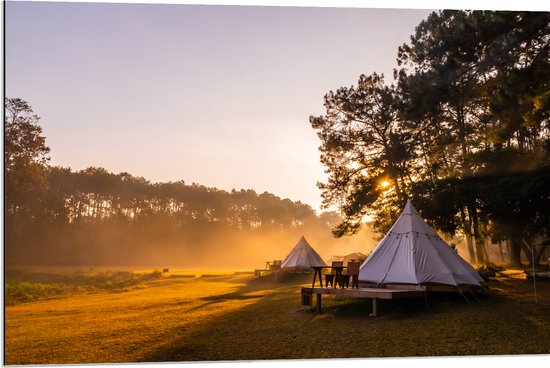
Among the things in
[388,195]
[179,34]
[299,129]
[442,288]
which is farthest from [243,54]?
[388,195]

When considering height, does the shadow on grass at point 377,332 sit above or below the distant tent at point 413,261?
below

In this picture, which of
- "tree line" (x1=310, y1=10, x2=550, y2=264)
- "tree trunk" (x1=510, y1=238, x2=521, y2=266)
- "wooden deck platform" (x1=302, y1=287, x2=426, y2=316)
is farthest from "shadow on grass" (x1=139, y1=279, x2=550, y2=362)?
"tree trunk" (x1=510, y1=238, x2=521, y2=266)

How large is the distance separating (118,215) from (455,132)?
21.4 m

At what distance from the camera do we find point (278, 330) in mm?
8023

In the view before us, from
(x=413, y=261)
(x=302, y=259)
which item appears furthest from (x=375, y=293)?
(x=302, y=259)

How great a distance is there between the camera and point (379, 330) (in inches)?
298

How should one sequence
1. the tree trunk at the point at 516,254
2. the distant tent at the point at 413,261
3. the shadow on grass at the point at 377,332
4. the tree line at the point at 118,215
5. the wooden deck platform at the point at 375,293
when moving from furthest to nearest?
the tree trunk at the point at 516,254 < the tree line at the point at 118,215 < the distant tent at the point at 413,261 < the wooden deck platform at the point at 375,293 < the shadow on grass at the point at 377,332

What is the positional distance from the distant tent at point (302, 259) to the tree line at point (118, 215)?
924 centimetres

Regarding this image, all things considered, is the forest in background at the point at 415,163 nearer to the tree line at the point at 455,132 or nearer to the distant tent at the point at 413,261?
the tree line at the point at 455,132

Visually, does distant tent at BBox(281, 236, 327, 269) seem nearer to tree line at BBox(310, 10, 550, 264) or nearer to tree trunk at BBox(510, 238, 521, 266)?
tree line at BBox(310, 10, 550, 264)

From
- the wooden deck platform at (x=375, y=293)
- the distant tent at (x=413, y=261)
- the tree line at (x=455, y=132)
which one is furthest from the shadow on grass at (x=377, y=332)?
the tree line at (x=455, y=132)

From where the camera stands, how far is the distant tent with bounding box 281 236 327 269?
21195 millimetres

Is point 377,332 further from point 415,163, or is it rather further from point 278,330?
point 415,163

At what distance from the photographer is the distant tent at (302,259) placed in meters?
21.2
